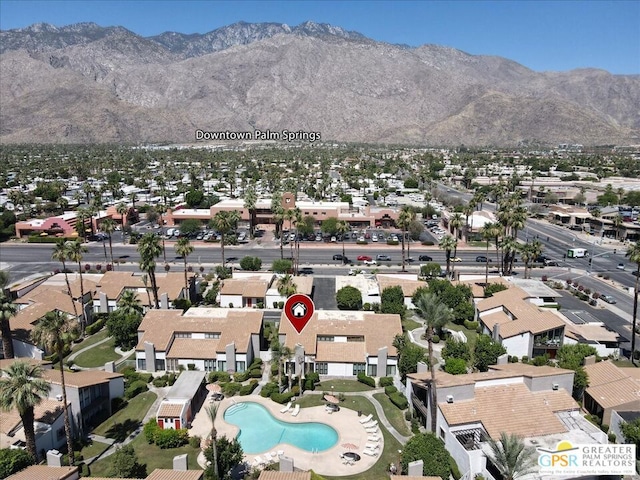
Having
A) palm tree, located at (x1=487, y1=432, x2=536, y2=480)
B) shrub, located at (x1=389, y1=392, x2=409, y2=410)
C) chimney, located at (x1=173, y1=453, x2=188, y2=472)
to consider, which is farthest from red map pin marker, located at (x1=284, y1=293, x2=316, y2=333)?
palm tree, located at (x1=487, y1=432, x2=536, y2=480)

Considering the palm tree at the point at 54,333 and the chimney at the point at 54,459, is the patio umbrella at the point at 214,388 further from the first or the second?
the chimney at the point at 54,459

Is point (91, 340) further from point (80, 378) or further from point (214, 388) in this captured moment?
point (214, 388)

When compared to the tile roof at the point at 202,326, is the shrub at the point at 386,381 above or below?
below

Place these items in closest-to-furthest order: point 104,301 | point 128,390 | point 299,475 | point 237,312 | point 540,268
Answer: point 299,475
point 128,390
point 237,312
point 104,301
point 540,268

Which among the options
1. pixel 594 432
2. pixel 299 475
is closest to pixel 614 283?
pixel 594 432

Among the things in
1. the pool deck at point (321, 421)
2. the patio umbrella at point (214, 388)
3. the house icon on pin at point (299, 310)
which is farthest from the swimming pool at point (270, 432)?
the house icon on pin at point (299, 310)

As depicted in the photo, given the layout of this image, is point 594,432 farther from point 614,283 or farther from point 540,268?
point 540,268
